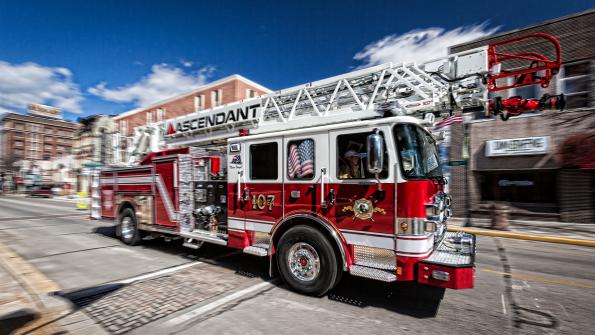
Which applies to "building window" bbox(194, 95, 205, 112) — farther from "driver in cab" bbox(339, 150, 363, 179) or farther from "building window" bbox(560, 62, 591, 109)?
"driver in cab" bbox(339, 150, 363, 179)

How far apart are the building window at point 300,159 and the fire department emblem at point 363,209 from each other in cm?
82

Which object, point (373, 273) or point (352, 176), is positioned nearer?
point (373, 273)

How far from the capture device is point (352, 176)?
4.34 metres

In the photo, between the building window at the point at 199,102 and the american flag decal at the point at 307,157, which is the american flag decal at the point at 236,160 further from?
the building window at the point at 199,102

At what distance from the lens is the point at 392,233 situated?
3.97 metres

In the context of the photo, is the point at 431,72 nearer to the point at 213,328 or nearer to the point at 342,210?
the point at 342,210

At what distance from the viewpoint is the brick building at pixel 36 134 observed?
306 feet

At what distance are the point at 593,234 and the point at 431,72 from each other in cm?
1075

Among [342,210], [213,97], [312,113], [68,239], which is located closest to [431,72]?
[312,113]

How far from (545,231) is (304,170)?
11472 mm

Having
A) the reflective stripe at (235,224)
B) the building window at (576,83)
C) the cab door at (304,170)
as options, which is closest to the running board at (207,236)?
the reflective stripe at (235,224)

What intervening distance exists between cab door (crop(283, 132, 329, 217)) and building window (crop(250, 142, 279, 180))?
228 mm

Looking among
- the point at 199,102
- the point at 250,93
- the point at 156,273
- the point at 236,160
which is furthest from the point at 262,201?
the point at 199,102

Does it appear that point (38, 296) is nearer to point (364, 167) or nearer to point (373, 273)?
point (373, 273)
